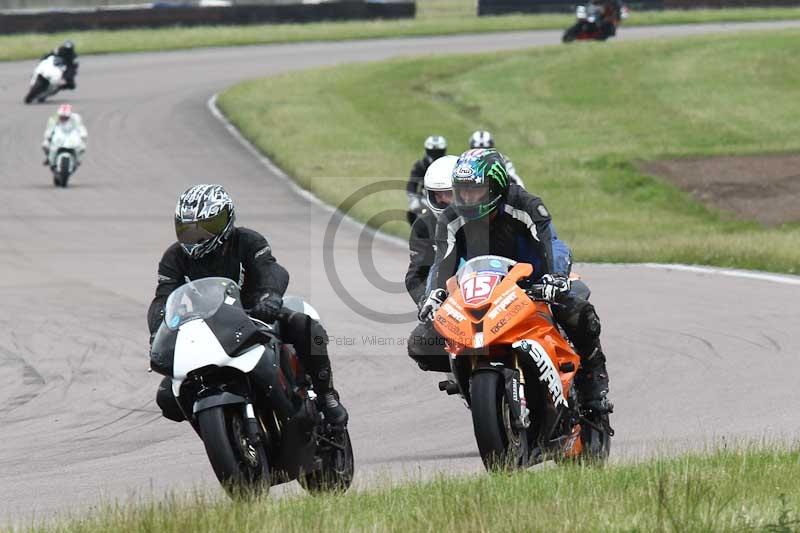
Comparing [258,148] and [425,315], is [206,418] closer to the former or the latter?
[425,315]

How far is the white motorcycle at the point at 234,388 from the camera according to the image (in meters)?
6.99

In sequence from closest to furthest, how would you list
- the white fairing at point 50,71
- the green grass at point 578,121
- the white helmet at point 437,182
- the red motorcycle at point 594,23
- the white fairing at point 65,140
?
the white helmet at point 437,182, the green grass at point 578,121, the white fairing at point 65,140, the white fairing at point 50,71, the red motorcycle at point 594,23

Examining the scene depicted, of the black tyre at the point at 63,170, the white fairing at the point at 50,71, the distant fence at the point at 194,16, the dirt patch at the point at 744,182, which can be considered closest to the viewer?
the dirt patch at the point at 744,182

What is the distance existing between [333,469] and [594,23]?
41.1m

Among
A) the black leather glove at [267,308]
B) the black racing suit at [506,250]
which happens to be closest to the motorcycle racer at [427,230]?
the black racing suit at [506,250]

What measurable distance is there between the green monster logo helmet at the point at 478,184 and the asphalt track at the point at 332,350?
1490mm

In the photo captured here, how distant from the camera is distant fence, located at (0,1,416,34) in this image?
168ft

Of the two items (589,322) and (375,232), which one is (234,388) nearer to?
(589,322)

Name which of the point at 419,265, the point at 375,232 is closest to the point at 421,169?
the point at 375,232

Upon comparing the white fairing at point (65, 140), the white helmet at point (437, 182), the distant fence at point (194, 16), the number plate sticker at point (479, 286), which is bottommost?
the distant fence at point (194, 16)

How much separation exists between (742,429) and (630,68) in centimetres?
3476

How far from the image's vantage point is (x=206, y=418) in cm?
697

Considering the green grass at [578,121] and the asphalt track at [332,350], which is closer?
the asphalt track at [332,350]

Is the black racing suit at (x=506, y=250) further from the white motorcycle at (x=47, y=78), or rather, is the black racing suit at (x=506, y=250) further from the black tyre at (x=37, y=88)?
the black tyre at (x=37, y=88)
